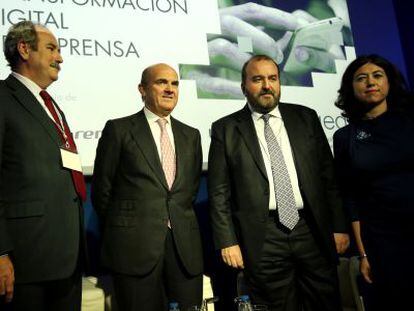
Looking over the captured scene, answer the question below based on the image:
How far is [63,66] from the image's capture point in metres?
2.63

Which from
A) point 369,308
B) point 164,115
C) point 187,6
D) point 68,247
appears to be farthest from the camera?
point 187,6

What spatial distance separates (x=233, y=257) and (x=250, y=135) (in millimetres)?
610

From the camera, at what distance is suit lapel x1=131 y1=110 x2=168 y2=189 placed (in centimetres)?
207

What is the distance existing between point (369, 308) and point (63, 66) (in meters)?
2.15

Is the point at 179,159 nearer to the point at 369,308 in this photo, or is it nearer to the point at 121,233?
the point at 121,233

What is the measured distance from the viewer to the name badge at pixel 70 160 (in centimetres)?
171

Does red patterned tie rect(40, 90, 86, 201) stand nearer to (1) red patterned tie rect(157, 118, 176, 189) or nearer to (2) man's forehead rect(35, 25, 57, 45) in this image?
(2) man's forehead rect(35, 25, 57, 45)

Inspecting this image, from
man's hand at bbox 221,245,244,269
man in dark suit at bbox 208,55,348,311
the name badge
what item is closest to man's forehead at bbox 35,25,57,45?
the name badge

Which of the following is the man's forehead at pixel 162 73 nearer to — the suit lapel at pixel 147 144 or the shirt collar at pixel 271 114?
the suit lapel at pixel 147 144

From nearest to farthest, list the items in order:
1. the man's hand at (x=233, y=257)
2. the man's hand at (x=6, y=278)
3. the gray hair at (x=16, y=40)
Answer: the man's hand at (x=6, y=278)
the gray hair at (x=16, y=40)
the man's hand at (x=233, y=257)

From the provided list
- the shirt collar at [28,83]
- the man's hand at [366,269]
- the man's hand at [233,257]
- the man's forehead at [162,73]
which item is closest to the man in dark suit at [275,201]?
the man's hand at [233,257]

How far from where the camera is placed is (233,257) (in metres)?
2.00

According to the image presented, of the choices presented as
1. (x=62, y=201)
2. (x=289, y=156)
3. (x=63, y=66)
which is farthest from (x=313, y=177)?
(x=63, y=66)

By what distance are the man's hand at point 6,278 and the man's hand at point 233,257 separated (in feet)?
3.06
